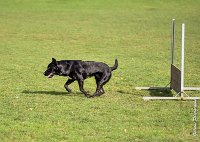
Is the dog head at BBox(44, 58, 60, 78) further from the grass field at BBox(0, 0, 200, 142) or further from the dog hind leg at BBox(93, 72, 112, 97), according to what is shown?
the dog hind leg at BBox(93, 72, 112, 97)

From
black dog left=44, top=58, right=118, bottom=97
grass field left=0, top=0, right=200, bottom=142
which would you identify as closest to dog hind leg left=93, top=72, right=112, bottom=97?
black dog left=44, top=58, right=118, bottom=97

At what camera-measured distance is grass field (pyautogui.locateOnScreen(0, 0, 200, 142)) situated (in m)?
9.74

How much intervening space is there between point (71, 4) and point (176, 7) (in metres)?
12.5

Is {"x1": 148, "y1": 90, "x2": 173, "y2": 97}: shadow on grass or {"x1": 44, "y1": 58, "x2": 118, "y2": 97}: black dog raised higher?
{"x1": 44, "y1": 58, "x2": 118, "y2": 97}: black dog

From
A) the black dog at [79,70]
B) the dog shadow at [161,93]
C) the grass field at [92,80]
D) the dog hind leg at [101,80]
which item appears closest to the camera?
the grass field at [92,80]

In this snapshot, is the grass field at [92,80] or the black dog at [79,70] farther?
the black dog at [79,70]

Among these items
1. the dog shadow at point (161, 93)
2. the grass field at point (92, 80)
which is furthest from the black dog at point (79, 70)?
the dog shadow at point (161, 93)

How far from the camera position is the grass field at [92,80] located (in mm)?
9742

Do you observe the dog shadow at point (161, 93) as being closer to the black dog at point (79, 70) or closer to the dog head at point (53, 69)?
the black dog at point (79, 70)

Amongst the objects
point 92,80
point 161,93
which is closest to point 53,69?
point 161,93

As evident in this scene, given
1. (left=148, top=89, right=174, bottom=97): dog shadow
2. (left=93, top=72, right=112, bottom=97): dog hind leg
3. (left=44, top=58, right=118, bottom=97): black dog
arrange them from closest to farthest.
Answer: (left=44, top=58, right=118, bottom=97): black dog → (left=93, top=72, right=112, bottom=97): dog hind leg → (left=148, top=89, right=174, bottom=97): dog shadow

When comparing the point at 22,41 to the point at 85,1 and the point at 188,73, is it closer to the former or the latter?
the point at 188,73

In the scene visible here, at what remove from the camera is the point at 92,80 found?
16.5 metres

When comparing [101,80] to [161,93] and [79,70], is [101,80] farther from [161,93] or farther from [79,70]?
[161,93]
